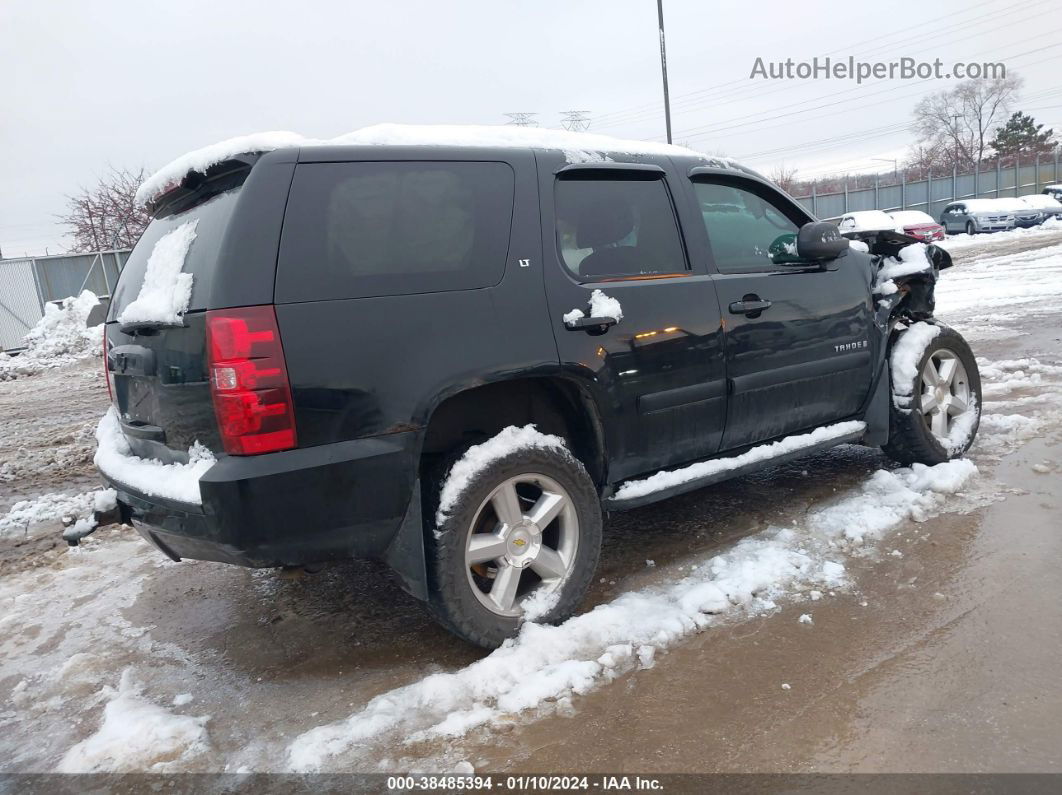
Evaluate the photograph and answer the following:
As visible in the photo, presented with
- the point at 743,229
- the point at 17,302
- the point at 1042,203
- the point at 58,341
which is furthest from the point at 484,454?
the point at 1042,203

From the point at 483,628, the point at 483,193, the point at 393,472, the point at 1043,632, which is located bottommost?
the point at 1043,632

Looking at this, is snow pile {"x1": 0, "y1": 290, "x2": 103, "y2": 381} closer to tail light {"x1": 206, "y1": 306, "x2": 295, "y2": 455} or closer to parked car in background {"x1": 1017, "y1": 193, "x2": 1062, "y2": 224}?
tail light {"x1": 206, "y1": 306, "x2": 295, "y2": 455}

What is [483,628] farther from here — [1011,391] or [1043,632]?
[1011,391]

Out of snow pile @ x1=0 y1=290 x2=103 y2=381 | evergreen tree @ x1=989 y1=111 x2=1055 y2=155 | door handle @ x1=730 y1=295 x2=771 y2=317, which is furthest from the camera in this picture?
evergreen tree @ x1=989 y1=111 x2=1055 y2=155

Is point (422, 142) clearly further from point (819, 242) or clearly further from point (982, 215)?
point (982, 215)

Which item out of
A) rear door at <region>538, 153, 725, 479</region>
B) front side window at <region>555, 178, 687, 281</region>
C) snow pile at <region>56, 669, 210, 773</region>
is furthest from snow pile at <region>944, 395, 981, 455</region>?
snow pile at <region>56, 669, 210, 773</region>

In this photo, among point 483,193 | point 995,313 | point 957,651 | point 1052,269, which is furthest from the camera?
point 1052,269

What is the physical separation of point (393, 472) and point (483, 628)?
0.68m

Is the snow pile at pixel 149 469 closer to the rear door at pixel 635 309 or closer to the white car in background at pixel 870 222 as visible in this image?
the rear door at pixel 635 309

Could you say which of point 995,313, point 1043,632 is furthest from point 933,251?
point 995,313

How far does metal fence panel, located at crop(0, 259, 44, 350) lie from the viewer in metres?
17.9

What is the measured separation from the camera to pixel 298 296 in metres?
2.50

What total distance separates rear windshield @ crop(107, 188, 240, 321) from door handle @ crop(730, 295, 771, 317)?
2.19m

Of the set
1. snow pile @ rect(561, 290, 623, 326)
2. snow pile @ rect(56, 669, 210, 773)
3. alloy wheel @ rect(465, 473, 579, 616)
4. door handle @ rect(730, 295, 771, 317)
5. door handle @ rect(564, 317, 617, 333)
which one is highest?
snow pile @ rect(561, 290, 623, 326)
